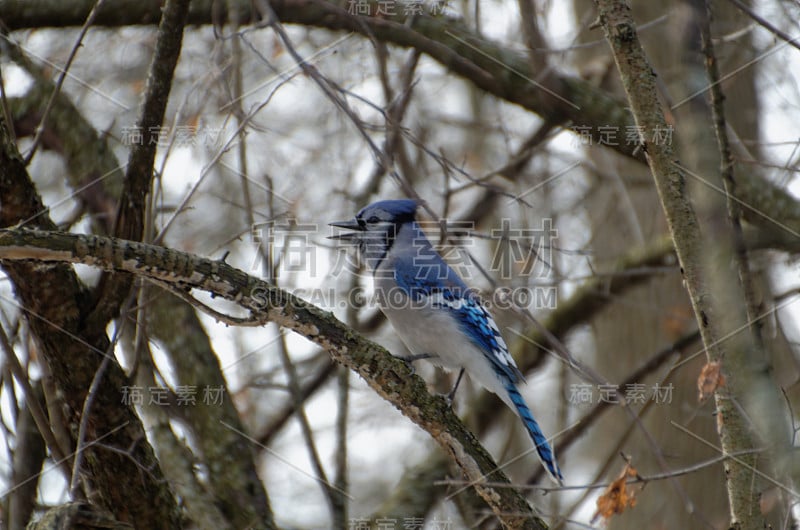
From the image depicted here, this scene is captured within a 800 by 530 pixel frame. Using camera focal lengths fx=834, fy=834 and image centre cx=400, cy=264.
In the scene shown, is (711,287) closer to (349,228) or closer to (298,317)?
(298,317)

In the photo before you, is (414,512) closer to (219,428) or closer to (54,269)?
(219,428)

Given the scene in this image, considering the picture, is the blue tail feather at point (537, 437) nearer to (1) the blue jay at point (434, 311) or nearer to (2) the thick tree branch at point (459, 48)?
(1) the blue jay at point (434, 311)

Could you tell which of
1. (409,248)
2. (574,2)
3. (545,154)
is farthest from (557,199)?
(409,248)

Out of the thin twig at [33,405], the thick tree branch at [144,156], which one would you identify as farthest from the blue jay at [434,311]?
the thin twig at [33,405]

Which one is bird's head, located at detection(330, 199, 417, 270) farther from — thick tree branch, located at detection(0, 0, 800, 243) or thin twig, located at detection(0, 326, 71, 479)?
thin twig, located at detection(0, 326, 71, 479)

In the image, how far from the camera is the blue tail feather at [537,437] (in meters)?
3.13

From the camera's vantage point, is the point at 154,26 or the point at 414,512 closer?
the point at 414,512

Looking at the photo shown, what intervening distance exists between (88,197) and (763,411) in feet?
9.36

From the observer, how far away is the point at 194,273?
209 cm

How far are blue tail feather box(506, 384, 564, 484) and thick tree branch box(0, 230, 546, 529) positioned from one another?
0.69m

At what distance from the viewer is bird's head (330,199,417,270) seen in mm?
3990

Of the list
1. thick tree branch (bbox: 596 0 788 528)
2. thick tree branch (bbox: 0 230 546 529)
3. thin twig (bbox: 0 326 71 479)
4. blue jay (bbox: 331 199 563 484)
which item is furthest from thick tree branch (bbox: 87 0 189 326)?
thick tree branch (bbox: 596 0 788 528)

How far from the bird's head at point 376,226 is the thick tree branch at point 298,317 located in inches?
64.5

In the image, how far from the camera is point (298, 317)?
2.22 meters
